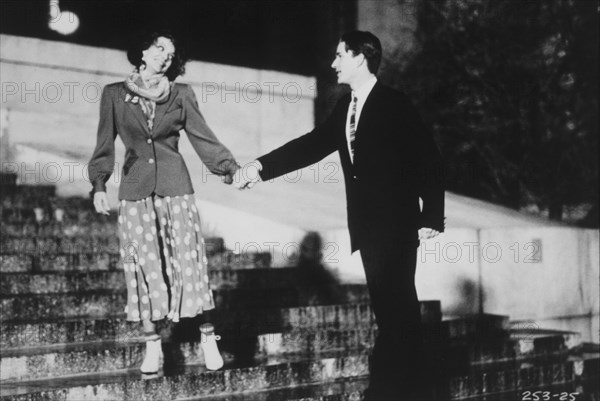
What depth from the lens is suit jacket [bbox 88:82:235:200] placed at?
513 centimetres

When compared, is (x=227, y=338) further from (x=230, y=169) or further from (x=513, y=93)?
(x=513, y=93)

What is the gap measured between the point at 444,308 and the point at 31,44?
20.4ft

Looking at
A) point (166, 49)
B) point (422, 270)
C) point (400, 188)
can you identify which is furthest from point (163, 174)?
point (422, 270)

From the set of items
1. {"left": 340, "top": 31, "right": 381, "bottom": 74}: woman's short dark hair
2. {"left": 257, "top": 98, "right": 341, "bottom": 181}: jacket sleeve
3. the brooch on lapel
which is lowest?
{"left": 257, "top": 98, "right": 341, "bottom": 181}: jacket sleeve

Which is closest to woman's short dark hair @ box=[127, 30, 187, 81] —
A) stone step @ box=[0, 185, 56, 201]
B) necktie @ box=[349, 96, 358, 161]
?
necktie @ box=[349, 96, 358, 161]

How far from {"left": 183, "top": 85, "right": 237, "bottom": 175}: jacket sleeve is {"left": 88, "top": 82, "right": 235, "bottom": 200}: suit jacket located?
47 mm

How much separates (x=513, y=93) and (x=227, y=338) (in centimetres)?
593

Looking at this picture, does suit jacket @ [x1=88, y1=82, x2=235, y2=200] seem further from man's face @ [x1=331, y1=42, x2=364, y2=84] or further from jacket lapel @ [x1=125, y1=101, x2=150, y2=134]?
man's face @ [x1=331, y1=42, x2=364, y2=84]

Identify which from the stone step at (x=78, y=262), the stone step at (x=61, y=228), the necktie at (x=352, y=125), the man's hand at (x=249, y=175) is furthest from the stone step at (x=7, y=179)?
the necktie at (x=352, y=125)

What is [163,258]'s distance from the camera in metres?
5.23

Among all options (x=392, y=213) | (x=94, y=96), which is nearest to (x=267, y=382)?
(x=392, y=213)

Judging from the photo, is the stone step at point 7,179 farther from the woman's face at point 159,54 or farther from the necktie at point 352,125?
the necktie at point 352,125

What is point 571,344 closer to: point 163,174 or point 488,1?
point 163,174

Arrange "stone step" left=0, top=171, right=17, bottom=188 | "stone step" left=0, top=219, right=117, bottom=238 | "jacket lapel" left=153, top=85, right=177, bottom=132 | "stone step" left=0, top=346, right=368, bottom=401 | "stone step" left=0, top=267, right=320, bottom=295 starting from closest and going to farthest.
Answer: "stone step" left=0, top=346, right=368, bottom=401 → "jacket lapel" left=153, top=85, right=177, bottom=132 → "stone step" left=0, top=267, right=320, bottom=295 → "stone step" left=0, top=219, right=117, bottom=238 → "stone step" left=0, top=171, right=17, bottom=188
